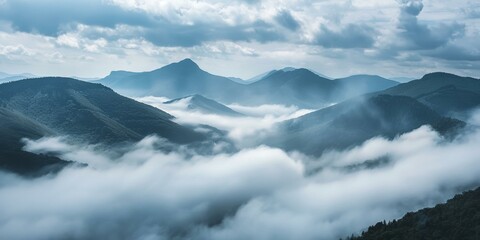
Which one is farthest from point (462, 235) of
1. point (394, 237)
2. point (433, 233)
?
point (394, 237)

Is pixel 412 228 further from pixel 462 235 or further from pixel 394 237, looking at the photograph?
pixel 462 235

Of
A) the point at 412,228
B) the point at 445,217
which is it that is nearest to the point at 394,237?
the point at 412,228

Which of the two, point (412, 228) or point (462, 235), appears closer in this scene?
point (462, 235)

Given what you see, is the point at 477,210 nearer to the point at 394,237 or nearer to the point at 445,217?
the point at 445,217

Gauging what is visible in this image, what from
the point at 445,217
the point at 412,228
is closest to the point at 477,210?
the point at 445,217

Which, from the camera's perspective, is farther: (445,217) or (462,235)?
(445,217)

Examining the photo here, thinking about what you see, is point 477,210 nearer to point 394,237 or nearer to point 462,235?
point 462,235

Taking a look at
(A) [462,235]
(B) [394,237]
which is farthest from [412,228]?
(A) [462,235]
